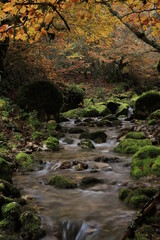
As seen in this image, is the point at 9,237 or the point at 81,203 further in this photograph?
the point at 81,203

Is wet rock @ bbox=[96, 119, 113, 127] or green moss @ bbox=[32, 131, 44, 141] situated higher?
green moss @ bbox=[32, 131, 44, 141]

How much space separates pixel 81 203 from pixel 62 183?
36.2 inches

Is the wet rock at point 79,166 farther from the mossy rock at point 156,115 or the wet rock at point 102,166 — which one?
the mossy rock at point 156,115

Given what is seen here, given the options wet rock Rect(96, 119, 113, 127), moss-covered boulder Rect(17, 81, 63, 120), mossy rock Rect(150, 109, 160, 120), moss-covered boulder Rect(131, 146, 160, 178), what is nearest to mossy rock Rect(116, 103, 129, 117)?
wet rock Rect(96, 119, 113, 127)


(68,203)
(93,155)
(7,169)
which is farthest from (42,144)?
(68,203)

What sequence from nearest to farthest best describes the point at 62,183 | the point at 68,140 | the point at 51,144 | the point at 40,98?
the point at 62,183 → the point at 51,144 → the point at 68,140 → the point at 40,98

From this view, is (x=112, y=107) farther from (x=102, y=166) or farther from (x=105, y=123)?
(x=102, y=166)

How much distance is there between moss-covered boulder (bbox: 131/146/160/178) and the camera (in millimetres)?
5953

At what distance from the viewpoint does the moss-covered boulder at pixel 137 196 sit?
Result: 450 centimetres

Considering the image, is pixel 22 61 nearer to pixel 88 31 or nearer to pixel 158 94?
pixel 88 31

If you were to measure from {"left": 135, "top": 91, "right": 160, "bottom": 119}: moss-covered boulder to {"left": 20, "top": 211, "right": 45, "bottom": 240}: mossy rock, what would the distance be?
1146 cm

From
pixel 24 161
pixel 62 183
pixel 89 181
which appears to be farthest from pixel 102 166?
pixel 24 161

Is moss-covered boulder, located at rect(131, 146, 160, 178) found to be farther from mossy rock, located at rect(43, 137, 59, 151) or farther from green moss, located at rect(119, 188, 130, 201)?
mossy rock, located at rect(43, 137, 59, 151)

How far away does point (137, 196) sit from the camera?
4.59 metres
